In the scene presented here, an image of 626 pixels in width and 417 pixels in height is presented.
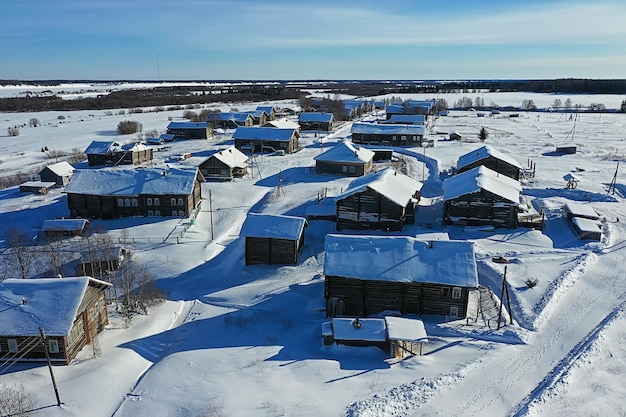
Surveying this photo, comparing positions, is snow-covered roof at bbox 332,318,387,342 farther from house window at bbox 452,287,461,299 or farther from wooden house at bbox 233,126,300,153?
wooden house at bbox 233,126,300,153

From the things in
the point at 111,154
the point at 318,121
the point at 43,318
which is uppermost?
the point at 318,121

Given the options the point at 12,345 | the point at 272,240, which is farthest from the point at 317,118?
the point at 12,345

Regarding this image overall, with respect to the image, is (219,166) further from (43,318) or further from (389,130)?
(43,318)

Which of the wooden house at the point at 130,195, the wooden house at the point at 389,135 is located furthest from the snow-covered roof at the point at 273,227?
the wooden house at the point at 389,135

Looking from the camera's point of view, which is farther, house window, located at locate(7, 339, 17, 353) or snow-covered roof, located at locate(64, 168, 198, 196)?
snow-covered roof, located at locate(64, 168, 198, 196)

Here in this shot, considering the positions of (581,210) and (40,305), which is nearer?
(40,305)

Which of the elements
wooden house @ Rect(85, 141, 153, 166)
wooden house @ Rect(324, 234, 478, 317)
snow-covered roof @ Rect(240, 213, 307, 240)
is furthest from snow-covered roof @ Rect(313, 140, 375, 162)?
wooden house @ Rect(324, 234, 478, 317)

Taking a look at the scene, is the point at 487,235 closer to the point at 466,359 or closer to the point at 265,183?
the point at 466,359
